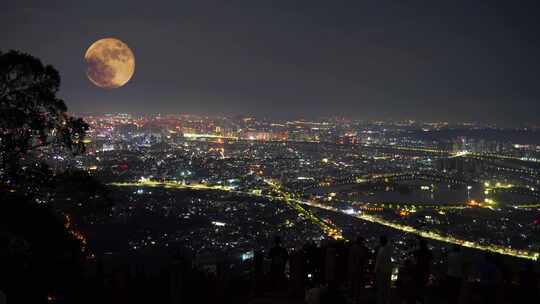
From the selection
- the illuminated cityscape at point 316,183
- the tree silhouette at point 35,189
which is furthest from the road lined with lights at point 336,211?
the tree silhouette at point 35,189

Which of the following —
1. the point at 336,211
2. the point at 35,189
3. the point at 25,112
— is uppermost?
the point at 25,112

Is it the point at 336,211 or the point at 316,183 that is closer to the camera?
the point at 336,211

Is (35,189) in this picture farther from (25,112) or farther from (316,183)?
(316,183)

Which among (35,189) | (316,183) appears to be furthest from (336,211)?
(35,189)

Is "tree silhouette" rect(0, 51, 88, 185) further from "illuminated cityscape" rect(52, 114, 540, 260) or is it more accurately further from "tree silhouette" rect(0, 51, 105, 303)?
"illuminated cityscape" rect(52, 114, 540, 260)

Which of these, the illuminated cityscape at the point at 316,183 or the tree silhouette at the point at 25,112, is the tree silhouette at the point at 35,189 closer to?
the tree silhouette at the point at 25,112

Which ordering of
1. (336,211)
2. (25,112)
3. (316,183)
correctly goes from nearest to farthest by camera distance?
(25,112), (336,211), (316,183)

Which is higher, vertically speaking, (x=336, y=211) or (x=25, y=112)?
(x=25, y=112)

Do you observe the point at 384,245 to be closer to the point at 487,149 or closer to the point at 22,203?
the point at 22,203

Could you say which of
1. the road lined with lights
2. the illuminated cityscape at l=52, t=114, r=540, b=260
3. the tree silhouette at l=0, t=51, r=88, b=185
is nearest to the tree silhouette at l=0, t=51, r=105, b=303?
the tree silhouette at l=0, t=51, r=88, b=185

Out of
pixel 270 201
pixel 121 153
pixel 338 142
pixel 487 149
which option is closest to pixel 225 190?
pixel 270 201
